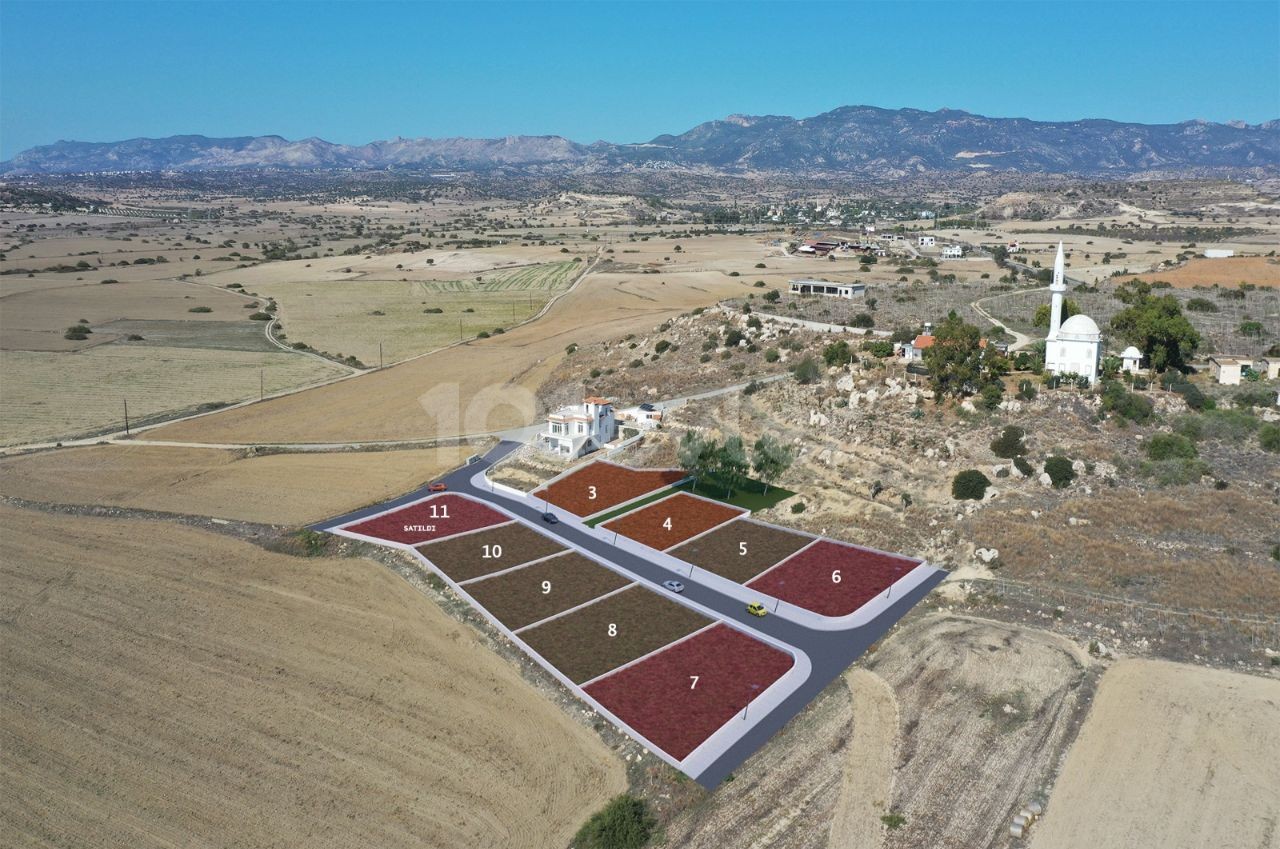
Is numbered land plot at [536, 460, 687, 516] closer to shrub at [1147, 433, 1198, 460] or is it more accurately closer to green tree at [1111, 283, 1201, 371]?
shrub at [1147, 433, 1198, 460]

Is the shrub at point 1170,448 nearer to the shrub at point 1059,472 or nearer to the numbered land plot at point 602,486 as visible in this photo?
the shrub at point 1059,472

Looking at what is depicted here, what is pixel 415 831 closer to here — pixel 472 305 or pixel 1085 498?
pixel 1085 498

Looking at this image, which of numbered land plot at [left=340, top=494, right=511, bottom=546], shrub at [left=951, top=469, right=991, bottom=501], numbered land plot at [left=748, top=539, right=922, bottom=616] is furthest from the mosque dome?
numbered land plot at [left=340, top=494, right=511, bottom=546]


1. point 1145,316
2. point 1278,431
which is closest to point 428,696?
point 1278,431

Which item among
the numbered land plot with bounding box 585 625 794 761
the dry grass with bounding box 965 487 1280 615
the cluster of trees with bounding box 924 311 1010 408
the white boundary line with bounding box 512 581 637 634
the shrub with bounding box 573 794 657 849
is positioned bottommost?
A: the shrub with bounding box 573 794 657 849

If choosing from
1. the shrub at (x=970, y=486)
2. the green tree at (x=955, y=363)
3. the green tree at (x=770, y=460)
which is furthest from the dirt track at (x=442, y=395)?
the shrub at (x=970, y=486)

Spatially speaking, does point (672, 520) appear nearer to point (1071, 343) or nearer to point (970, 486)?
point (970, 486)
